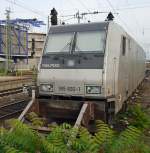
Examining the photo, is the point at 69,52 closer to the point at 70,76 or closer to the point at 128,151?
the point at 70,76

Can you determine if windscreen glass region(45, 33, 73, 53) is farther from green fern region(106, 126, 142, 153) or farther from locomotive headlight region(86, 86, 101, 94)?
green fern region(106, 126, 142, 153)

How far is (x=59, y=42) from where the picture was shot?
8.35 metres

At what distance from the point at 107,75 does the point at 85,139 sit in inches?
183

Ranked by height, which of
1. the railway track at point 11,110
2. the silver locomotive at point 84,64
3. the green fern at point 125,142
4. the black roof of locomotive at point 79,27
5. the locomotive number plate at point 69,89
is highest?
the black roof of locomotive at point 79,27

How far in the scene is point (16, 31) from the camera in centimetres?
6781

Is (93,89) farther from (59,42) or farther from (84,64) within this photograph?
(59,42)

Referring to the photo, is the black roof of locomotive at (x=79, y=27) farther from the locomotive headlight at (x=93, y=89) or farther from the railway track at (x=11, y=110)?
the railway track at (x=11, y=110)

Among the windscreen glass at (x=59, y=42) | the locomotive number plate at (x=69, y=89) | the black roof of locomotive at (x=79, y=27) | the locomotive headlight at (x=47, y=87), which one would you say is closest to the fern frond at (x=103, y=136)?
the locomotive number plate at (x=69, y=89)

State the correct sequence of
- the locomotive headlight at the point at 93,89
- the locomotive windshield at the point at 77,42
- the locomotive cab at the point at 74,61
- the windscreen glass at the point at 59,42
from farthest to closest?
the windscreen glass at the point at 59,42 < the locomotive windshield at the point at 77,42 < the locomotive cab at the point at 74,61 < the locomotive headlight at the point at 93,89

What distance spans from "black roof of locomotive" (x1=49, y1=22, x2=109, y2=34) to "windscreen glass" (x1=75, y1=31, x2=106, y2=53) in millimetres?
117

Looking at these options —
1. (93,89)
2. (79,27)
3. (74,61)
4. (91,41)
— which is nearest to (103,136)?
(93,89)

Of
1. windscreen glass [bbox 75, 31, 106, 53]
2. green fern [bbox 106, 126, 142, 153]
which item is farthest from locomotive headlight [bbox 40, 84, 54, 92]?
green fern [bbox 106, 126, 142, 153]

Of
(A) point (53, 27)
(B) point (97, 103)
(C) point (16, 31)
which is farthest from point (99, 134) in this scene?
(C) point (16, 31)

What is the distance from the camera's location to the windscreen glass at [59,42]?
8203 mm
